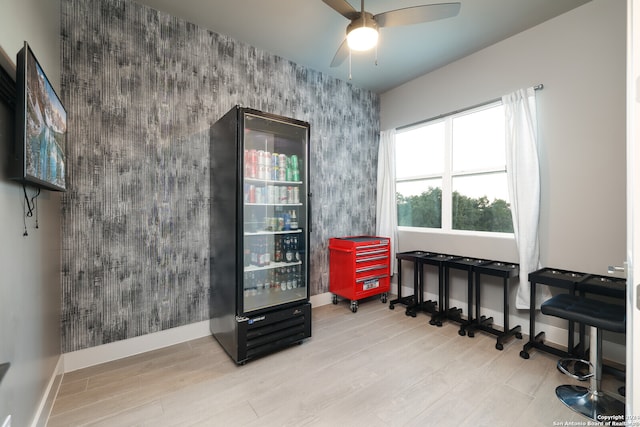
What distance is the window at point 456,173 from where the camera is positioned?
293 cm

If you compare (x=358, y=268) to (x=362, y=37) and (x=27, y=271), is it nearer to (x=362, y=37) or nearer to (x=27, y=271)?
(x=362, y=37)

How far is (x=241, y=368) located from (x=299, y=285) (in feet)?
3.00

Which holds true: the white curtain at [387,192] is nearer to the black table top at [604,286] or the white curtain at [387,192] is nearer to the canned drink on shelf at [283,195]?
the canned drink on shelf at [283,195]

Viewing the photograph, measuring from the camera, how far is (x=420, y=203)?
3662mm

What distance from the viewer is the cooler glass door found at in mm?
2506

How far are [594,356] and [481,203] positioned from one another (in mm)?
1652

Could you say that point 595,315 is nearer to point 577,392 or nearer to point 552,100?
point 577,392

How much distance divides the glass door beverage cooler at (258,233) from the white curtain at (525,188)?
2025 mm

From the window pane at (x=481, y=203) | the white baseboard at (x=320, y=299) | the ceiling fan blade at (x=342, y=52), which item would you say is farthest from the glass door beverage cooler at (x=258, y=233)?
the window pane at (x=481, y=203)

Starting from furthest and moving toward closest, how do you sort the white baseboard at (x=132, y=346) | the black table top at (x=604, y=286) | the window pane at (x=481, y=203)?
1. the window pane at (x=481, y=203)
2. the white baseboard at (x=132, y=346)
3. the black table top at (x=604, y=286)

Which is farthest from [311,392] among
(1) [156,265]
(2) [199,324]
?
(1) [156,265]

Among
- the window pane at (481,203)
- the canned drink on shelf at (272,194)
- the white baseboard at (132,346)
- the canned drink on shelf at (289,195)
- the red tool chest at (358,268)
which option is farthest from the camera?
the red tool chest at (358,268)

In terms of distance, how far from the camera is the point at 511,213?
2752 millimetres

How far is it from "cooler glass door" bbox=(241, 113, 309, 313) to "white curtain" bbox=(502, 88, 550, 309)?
2.04 m
